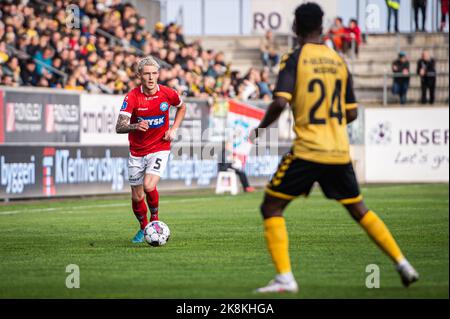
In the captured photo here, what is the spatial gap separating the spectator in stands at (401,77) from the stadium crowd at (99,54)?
4.46m

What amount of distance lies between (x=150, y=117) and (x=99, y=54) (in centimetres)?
1726

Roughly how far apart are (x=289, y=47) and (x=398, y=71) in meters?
6.02

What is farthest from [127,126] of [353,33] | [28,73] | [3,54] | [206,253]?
[353,33]

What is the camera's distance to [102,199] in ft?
86.8

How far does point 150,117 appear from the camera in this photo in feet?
46.9

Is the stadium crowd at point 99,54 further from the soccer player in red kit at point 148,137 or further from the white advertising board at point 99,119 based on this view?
the soccer player in red kit at point 148,137

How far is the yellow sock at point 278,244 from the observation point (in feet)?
30.4

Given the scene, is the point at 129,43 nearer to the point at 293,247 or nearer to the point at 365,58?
the point at 365,58

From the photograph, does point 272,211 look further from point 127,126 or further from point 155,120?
point 155,120

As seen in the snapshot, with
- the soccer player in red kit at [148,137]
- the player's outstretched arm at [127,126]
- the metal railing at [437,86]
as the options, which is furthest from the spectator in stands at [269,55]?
the player's outstretched arm at [127,126]

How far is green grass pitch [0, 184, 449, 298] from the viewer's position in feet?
31.9

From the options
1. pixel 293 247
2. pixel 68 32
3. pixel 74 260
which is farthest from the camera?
pixel 68 32

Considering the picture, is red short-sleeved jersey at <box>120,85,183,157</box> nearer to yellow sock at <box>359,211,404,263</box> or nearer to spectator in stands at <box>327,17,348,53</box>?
yellow sock at <box>359,211,404,263</box>
